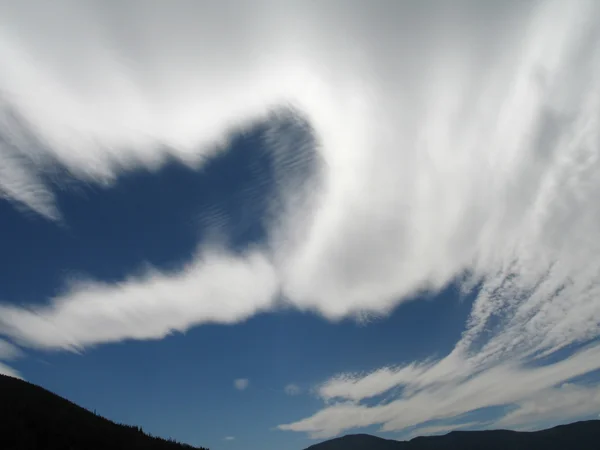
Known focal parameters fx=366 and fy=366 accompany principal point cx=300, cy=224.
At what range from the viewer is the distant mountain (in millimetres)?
21094

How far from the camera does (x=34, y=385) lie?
31.7 m

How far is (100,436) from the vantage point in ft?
87.9

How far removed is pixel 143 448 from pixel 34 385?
38.7 ft

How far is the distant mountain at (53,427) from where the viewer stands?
21.1 m

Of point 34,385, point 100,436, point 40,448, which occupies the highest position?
point 34,385

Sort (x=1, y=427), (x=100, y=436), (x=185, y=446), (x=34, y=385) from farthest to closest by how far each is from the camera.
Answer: (x=185, y=446), (x=34, y=385), (x=100, y=436), (x=1, y=427)

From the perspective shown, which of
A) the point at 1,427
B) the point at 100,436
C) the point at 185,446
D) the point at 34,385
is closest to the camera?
the point at 1,427

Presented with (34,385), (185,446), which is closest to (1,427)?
(34,385)

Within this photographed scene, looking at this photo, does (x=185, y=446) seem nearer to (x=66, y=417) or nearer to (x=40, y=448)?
(x=66, y=417)

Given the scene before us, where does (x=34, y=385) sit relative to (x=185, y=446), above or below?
above

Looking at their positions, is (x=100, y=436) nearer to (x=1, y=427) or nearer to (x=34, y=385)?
(x=1, y=427)

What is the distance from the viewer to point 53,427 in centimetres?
2397

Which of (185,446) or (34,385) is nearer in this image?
(34,385)

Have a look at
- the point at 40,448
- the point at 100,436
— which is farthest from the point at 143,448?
the point at 40,448
